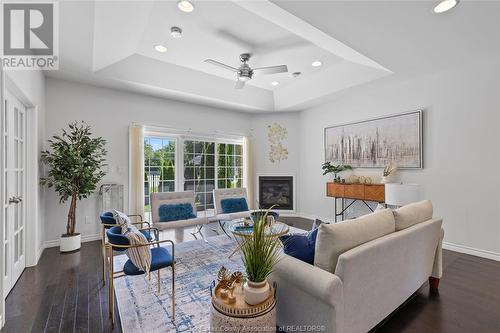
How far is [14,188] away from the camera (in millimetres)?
2848

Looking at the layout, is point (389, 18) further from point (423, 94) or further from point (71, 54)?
point (71, 54)

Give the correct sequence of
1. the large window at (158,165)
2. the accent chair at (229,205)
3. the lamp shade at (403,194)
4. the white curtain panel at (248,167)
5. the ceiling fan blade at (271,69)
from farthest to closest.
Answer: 1. the white curtain panel at (248,167)
2. the large window at (158,165)
3. the accent chair at (229,205)
4. the ceiling fan blade at (271,69)
5. the lamp shade at (403,194)

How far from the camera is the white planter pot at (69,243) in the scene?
142 inches

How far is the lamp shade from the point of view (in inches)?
130

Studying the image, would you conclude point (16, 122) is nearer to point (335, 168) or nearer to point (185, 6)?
point (185, 6)

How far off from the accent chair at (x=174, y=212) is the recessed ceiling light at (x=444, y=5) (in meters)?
4.05

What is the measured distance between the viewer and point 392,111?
4445 millimetres

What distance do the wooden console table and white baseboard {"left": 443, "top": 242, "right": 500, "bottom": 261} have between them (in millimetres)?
1149

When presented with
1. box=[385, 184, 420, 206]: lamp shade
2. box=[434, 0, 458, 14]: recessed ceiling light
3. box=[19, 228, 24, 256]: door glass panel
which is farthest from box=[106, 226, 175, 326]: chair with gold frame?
box=[434, 0, 458, 14]: recessed ceiling light

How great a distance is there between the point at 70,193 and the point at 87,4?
264 cm

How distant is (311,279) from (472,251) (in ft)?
11.7

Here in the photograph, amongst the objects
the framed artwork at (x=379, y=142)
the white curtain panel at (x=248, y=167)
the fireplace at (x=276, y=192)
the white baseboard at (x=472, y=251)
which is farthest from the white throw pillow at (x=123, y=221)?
the white baseboard at (x=472, y=251)

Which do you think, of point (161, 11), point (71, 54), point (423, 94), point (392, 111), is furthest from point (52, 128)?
point (423, 94)

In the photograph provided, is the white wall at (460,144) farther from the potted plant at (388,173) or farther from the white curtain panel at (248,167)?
the white curtain panel at (248,167)
